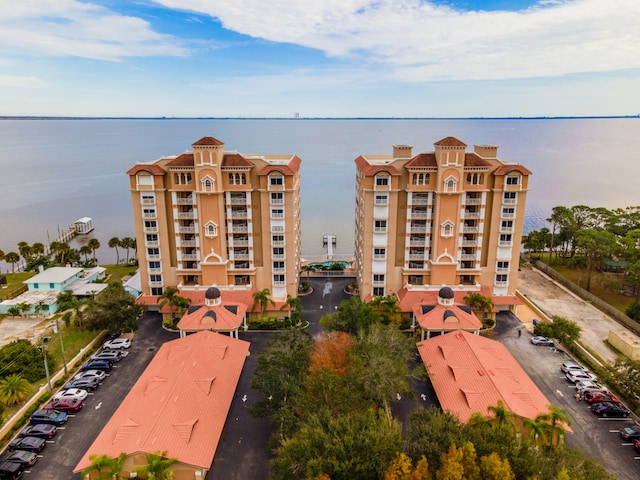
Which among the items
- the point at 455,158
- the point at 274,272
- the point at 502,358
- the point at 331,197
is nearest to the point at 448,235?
the point at 455,158

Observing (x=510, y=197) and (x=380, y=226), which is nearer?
(x=510, y=197)

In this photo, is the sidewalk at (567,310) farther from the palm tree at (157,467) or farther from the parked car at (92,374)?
the parked car at (92,374)

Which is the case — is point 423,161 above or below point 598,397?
above

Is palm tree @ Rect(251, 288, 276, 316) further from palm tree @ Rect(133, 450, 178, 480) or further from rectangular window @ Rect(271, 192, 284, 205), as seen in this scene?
palm tree @ Rect(133, 450, 178, 480)

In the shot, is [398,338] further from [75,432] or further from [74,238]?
[74,238]

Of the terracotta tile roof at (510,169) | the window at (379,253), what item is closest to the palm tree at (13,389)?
the window at (379,253)

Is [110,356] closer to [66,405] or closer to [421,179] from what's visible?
[66,405]

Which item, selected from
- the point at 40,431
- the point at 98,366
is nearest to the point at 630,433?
the point at 40,431
